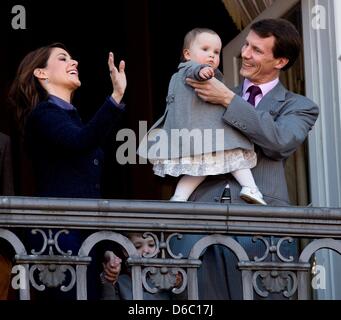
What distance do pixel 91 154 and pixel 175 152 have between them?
16.6 inches

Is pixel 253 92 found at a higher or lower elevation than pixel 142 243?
higher

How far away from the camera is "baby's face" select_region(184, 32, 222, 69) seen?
31.9 ft

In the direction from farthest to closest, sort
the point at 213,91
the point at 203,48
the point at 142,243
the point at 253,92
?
the point at 253,92
the point at 203,48
the point at 213,91
the point at 142,243

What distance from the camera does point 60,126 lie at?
945cm

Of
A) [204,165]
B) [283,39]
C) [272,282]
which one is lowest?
[272,282]

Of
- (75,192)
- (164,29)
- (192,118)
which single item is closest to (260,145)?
(192,118)

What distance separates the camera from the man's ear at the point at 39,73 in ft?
32.4

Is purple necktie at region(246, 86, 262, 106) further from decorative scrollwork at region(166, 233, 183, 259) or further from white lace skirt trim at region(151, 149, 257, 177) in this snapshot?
decorative scrollwork at region(166, 233, 183, 259)

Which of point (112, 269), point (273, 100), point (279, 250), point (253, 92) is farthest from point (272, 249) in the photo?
point (253, 92)

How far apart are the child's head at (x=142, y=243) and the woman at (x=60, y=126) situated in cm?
29

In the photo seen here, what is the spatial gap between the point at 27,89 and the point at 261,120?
48.3 inches

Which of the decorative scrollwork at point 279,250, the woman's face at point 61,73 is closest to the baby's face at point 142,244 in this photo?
the decorative scrollwork at point 279,250

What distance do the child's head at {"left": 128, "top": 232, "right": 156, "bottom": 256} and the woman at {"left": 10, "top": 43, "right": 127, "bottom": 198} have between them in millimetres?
290

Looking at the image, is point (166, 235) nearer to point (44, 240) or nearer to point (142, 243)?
point (142, 243)
